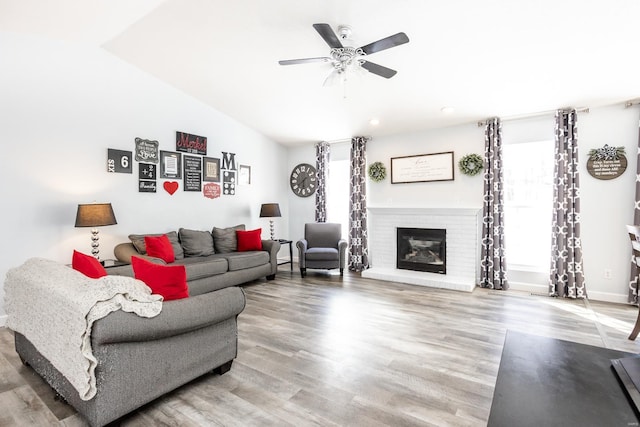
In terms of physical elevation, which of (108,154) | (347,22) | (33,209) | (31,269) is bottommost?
(31,269)

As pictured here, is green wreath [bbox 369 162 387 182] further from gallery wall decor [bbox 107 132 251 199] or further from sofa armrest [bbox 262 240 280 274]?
gallery wall decor [bbox 107 132 251 199]

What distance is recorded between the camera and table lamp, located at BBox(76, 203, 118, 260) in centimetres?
365

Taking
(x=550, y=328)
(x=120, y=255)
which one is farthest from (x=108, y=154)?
(x=550, y=328)

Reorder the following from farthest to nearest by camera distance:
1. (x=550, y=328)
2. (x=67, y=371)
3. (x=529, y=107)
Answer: (x=529, y=107)
(x=550, y=328)
(x=67, y=371)

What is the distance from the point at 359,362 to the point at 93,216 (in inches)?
133

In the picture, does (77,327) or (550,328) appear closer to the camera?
(77,327)

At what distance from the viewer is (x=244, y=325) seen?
134 inches

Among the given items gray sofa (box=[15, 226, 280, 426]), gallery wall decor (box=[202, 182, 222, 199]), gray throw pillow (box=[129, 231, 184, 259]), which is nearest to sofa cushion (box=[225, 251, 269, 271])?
gray throw pillow (box=[129, 231, 184, 259])

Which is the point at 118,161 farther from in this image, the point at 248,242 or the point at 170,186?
the point at 248,242

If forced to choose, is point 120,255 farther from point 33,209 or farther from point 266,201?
point 266,201

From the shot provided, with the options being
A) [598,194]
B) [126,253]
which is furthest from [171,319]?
[598,194]

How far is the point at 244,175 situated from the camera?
20.4 ft

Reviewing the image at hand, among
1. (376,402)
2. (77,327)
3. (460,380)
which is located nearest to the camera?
(77,327)

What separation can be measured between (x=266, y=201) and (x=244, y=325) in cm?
366
